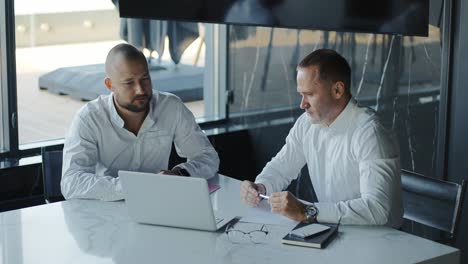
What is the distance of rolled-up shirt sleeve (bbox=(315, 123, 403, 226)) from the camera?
2.88m

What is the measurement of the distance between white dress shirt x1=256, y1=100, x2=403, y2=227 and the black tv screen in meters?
0.49

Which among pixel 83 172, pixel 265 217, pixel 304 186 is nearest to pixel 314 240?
pixel 265 217

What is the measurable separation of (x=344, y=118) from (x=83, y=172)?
1059 mm

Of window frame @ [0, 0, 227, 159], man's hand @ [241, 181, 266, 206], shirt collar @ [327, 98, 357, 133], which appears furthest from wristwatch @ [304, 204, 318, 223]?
window frame @ [0, 0, 227, 159]

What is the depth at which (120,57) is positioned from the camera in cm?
352

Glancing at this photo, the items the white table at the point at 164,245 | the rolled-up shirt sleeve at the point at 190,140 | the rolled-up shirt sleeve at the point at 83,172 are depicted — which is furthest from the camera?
the rolled-up shirt sleeve at the point at 190,140

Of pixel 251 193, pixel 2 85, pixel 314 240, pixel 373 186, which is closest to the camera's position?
pixel 314 240

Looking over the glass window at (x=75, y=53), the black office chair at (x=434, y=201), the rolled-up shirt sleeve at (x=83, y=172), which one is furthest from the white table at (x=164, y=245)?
the glass window at (x=75, y=53)

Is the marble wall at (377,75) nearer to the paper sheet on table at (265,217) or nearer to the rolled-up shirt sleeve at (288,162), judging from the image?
the rolled-up shirt sleeve at (288,162)

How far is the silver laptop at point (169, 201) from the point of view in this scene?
2799 mm

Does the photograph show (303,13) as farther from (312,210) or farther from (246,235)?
(246,235)

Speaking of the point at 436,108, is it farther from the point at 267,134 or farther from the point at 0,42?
the point at 0,42

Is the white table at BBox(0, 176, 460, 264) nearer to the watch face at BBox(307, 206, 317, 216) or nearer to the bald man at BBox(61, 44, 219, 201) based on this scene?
the watch face at BBox(307, 206, 317, 216)

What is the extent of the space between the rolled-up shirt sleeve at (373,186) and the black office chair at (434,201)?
0.20 m
